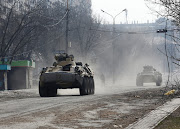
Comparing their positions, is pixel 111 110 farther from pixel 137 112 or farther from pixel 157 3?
pixel 157 3

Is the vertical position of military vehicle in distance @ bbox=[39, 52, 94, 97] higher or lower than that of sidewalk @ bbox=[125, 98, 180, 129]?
higher

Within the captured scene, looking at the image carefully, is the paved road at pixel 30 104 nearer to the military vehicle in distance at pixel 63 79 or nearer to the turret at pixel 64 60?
the military vehicle in distance at pixel 63 79

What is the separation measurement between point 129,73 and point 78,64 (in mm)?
74707

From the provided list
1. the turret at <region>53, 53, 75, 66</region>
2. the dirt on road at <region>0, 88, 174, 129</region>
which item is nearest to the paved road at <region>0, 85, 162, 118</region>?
the dirt on road at <region>0, 88, 174, 129</region>

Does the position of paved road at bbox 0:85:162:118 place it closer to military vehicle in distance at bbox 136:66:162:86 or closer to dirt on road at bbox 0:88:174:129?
dirt on road at bbox 0:88:174:129

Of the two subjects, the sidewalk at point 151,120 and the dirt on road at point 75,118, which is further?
the dirt on road at point 75,118

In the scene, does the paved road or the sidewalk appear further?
the paved road

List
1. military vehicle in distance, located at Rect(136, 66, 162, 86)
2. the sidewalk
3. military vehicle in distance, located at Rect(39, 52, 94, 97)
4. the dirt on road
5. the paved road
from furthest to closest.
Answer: military vehicle in distance, located at Rect(136, 66, 162, 86) → military vehicle in distance, located at Rect(39, 52, 94, 97) → the paved road → the dirt on road → the sidewalk

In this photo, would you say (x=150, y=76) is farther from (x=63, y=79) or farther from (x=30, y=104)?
(x=30, y=104)

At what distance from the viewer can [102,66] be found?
95.8 meters

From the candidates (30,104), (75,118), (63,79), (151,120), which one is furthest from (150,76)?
(151,120)

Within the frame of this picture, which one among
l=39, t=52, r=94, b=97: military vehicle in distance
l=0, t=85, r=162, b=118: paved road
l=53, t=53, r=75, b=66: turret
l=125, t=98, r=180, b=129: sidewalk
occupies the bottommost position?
l=125, t=98, r=180, b=129: sidewalk

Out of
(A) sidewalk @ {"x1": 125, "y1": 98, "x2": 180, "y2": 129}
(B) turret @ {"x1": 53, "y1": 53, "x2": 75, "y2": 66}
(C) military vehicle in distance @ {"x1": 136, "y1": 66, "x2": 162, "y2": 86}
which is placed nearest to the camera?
(A) sidewalk @ {"x1": 125, "y1": 98, "x2": 180, "y2": 129}

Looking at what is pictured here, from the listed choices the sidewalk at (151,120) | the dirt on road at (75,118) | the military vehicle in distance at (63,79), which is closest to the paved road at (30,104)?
the dirt on road at (75,118)
